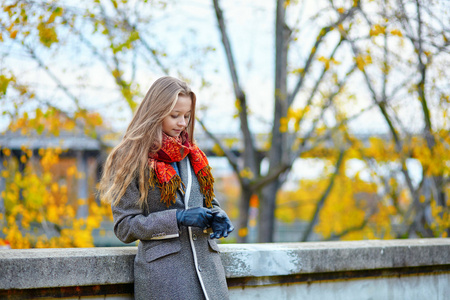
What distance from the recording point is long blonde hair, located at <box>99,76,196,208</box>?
7.90 ft

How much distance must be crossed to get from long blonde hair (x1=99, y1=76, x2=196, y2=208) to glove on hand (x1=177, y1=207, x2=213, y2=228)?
224mm

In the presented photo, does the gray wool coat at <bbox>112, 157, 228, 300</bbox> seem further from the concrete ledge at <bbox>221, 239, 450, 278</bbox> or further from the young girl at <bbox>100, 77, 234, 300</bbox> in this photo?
the concrete ledge at <bbox>221, 239, 450, 278</bbox>

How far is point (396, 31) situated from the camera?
19.0 ft

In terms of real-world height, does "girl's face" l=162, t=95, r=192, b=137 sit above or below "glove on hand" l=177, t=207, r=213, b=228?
above

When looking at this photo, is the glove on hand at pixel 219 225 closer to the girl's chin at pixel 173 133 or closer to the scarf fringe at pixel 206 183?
the scarf fringe at pixel 206 183

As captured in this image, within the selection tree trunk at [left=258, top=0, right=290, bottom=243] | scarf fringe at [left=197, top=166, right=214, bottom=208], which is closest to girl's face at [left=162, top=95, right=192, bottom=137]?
scarf fringe at [left=197, top=166, right=214, bottom=208]

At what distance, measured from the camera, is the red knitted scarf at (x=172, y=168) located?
2420mm

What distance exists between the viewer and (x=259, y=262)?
305 cm

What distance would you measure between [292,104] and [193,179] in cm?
583

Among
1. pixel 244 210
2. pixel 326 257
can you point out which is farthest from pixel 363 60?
pixel 326 257

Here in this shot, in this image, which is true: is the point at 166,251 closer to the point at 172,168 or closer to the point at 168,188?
the point at 168,188

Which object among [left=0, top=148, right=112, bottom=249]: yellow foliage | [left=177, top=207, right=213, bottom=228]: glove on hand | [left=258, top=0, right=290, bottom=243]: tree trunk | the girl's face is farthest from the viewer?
[left=0, top=148, right=112, bottom=249]: yellow foliage

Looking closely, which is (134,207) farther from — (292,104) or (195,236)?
(292,104)

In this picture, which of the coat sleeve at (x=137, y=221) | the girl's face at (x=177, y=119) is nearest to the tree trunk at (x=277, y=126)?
the girl's face at (x=177, y=119)
